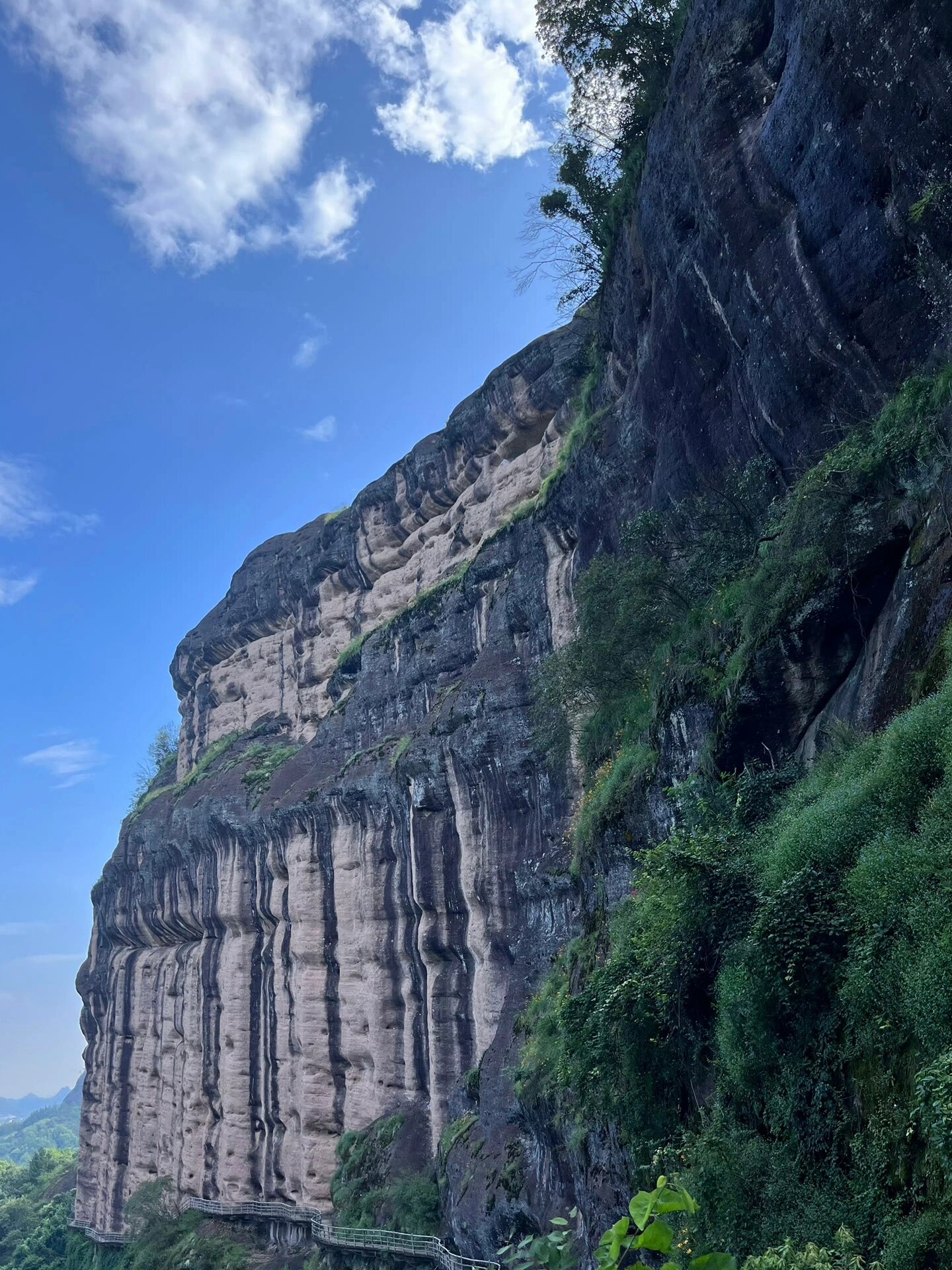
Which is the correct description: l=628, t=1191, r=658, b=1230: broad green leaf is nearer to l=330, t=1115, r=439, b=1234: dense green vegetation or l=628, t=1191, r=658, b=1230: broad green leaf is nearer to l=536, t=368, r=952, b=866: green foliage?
l=536, t=368, r=952, b=866: green foliage

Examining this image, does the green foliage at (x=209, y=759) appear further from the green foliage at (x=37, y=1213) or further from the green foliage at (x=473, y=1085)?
the green foliage at (x=473, y=1085)

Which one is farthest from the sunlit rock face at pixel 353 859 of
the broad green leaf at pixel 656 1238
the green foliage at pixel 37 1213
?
the broad green leaf at pixel 656 1238

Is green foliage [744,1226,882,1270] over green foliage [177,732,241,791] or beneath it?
beneath

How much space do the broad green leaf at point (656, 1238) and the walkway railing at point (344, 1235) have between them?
10.7 meters

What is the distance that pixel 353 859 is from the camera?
29969 mm

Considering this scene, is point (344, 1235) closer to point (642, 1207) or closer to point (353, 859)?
point (353, 859)

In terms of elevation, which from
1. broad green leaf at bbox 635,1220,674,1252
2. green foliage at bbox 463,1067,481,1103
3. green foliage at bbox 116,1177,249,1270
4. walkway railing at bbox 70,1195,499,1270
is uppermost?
broad green leaf at bbox 635,1220,674,1252

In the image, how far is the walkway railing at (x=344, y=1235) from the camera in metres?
18.5

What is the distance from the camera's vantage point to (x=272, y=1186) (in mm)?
31562

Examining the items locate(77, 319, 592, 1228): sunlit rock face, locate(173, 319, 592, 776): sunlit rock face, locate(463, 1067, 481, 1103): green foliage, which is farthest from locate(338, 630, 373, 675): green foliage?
locate(463, 1067, 481, 1103): green foliage

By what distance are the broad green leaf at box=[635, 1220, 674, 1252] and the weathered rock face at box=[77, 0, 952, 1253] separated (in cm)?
791

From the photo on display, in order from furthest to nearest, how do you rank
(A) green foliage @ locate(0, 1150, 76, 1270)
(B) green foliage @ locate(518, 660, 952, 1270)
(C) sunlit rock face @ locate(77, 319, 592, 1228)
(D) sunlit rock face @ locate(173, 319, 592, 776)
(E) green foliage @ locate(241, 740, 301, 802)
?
(A) green foliage @ locate(0, 1150, 76, 1270), (E) green foliage @ locate(241, 740, 301, 802), (D) sunlit rock face @ locate(173, 319, 592, 776), (C) sunlit rock face @ locate(77, 319, 592, 1228), (B) green foliage @ locate(518, 660, 952, 1270)

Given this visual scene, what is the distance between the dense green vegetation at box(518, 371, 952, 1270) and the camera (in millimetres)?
6277

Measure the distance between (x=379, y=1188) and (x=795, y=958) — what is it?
68.3 feet
